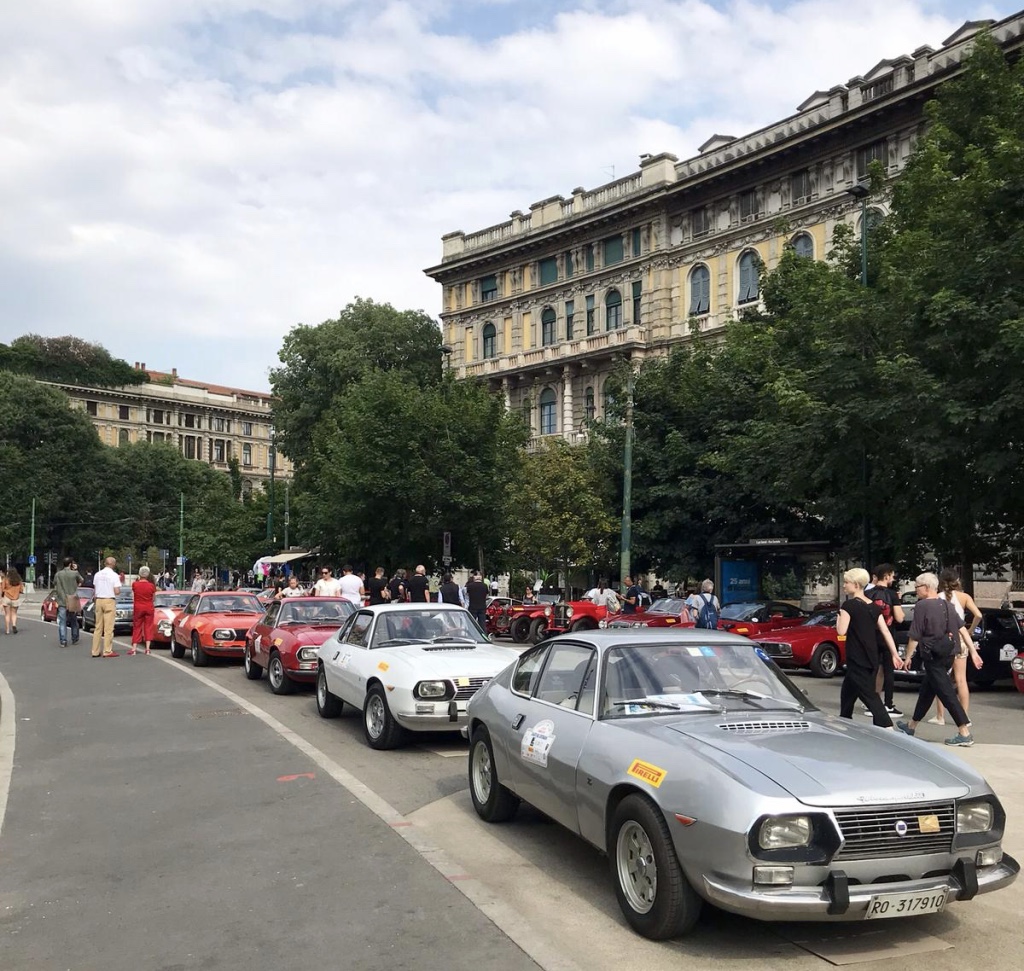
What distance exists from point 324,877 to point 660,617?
1641 cm

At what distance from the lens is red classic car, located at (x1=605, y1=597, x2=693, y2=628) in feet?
69.7

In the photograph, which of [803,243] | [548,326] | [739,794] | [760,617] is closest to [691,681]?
[739,794]

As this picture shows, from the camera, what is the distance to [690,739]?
16.8 feet

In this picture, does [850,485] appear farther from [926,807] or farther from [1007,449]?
[926,807]

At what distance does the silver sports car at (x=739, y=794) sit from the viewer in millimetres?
4422

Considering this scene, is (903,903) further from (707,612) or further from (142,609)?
(142,609)

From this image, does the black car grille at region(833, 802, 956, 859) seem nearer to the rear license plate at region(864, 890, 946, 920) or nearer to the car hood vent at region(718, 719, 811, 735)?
the rear license plate at region(864, 890, 946, 920)

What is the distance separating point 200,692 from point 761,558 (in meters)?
14.6

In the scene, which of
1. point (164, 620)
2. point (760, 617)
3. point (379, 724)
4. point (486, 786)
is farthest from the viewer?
point (164, 620)

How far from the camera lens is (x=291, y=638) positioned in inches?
559

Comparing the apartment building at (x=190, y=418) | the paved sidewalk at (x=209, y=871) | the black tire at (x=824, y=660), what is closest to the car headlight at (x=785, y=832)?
the paved sidewalk at (x=209, y=871)

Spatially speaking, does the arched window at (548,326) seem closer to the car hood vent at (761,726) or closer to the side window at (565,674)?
the side window at (565,674)

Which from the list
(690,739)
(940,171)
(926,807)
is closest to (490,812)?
(690,739)

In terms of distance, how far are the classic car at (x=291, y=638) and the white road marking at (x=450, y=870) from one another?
10.1 ft
